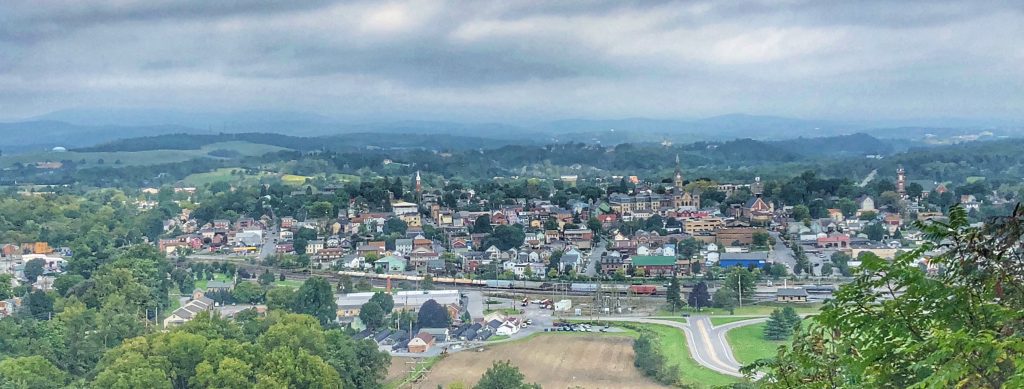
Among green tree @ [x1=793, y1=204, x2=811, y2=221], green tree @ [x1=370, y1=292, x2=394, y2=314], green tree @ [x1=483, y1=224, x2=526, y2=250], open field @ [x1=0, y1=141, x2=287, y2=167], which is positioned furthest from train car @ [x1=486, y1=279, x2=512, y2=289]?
open field @ [x1=0, y1=141, x2=287, y2=167]

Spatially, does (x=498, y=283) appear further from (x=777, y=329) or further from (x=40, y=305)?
(x=40, y=305)

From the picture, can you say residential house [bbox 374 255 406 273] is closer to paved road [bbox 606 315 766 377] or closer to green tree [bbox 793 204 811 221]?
paved road [bbox 606 315 766 377]

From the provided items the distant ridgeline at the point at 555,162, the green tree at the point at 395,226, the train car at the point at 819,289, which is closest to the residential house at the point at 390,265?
the green tree at the point at 395,226

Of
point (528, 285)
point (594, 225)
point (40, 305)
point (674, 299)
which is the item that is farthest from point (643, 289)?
point (40, 305)

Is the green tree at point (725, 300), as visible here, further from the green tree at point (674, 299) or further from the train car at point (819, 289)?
the train car at point (819, 289)

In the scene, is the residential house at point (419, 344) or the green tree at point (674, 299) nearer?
the residential house at point (419, 344)
